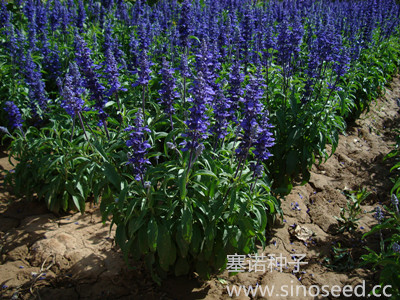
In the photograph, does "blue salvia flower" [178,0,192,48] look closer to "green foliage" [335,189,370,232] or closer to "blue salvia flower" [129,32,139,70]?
"blue salvia flower" [129,32,139,70]

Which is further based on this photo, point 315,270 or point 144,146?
point 315,270

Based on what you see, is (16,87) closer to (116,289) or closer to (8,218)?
(8,218)

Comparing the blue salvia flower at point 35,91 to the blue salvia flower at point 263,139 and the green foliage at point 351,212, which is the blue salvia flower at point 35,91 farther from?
the green foliage at point 351,212

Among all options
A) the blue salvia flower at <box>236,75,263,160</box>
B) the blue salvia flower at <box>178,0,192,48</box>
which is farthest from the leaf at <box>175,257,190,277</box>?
the blue salvia flower at <box>178,0,192,48</box>

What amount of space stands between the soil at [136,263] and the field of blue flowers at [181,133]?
0.27 m

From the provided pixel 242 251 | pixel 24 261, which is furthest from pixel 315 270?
pixel 24 261

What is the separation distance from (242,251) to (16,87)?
5075 millimetres

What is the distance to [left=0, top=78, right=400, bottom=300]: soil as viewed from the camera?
3.89 metres

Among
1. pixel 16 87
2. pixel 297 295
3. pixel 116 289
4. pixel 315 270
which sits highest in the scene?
pixel 16 87

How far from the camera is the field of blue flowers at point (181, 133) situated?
130 inches

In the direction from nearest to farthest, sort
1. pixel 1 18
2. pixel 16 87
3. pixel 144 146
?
pixel 144 146 < pixel 16 87 < pixel 1 18

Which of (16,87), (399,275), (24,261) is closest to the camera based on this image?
(399,275)

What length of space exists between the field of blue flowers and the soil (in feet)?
0.88

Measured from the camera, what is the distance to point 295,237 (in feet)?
16.1
